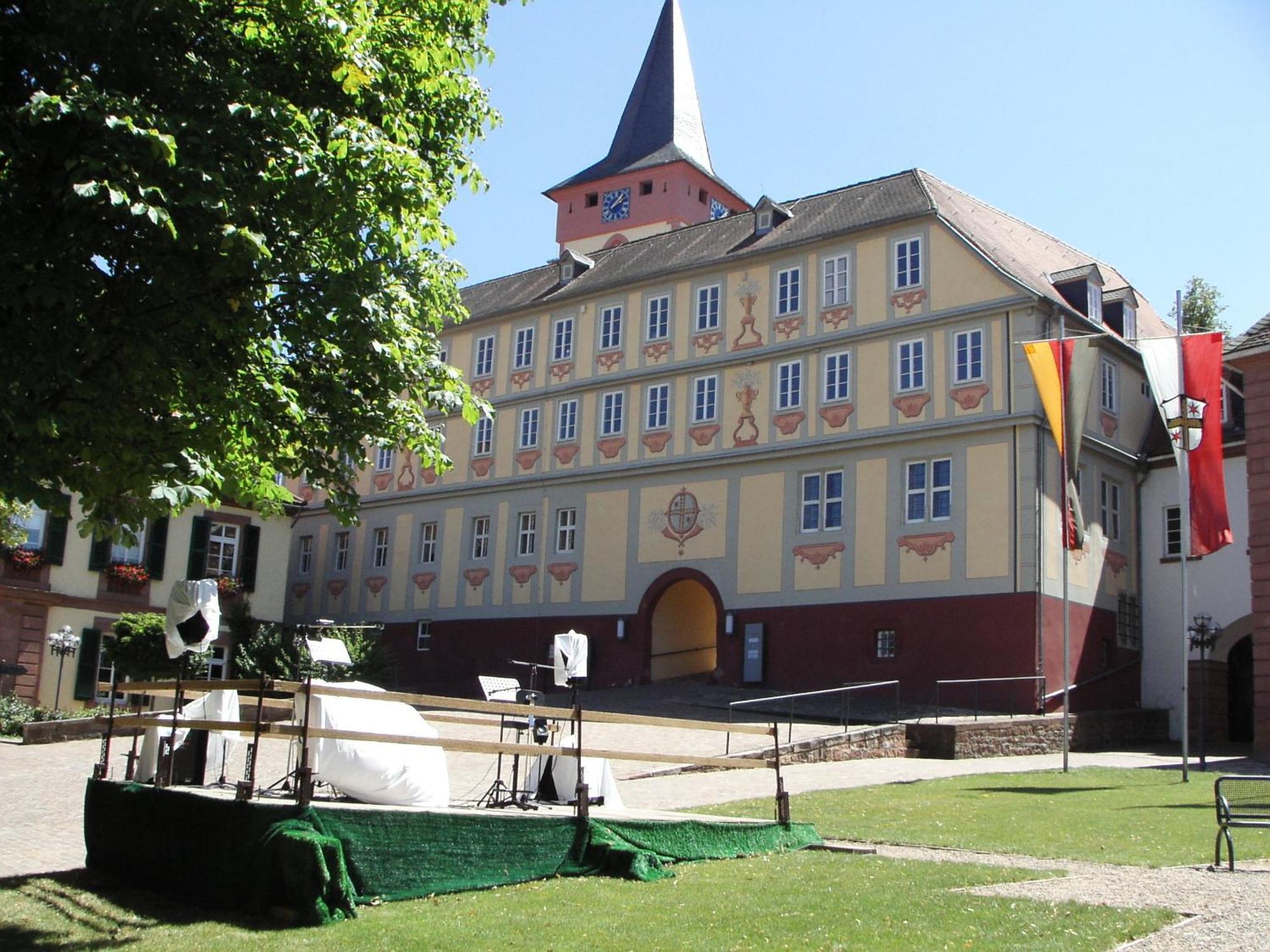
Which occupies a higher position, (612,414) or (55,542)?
(612,414)

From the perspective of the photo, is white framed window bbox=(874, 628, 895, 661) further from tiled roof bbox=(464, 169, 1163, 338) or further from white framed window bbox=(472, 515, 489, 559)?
white framed window bbox=(472, 515, 489, 559)

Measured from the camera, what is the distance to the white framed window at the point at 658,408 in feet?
116

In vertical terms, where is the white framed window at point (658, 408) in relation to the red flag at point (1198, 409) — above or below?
above

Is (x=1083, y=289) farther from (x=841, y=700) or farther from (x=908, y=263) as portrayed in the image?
(x=841, y=700)

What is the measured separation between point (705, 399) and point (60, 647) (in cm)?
1589

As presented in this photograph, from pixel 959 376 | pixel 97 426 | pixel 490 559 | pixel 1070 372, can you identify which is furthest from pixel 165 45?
pixel 490 559

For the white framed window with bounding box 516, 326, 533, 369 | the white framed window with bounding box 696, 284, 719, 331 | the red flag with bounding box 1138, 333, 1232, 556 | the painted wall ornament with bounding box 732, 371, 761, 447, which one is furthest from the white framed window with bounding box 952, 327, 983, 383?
the white framed window with bounding box 516, 326, 533, 369

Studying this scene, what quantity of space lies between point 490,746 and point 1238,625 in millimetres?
23892

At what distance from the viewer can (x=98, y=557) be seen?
3456cm

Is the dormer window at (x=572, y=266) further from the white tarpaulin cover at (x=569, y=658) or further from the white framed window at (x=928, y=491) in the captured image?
the white tarpaulin cover at (x=569, y=658)

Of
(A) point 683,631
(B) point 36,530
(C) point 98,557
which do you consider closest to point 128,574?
(C) point 98,557

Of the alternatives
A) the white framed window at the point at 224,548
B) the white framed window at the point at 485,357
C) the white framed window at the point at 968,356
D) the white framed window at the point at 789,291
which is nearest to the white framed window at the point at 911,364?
the white framed window at the point at 968,356

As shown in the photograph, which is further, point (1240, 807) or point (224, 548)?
point (224, 548)

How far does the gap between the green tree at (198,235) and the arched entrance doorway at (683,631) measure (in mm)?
24020
